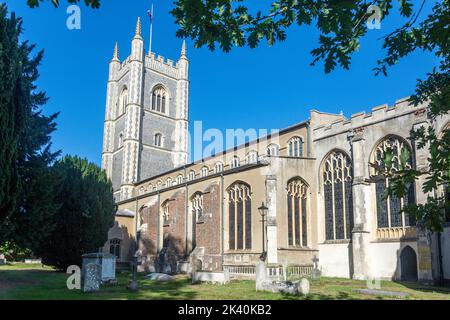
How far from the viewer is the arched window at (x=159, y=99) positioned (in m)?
56.6

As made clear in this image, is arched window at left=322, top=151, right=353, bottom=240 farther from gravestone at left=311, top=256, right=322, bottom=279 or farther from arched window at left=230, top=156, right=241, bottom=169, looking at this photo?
arched window at left=230, top=156, right=241, bottom=169

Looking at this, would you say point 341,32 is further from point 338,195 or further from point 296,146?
point 296,146

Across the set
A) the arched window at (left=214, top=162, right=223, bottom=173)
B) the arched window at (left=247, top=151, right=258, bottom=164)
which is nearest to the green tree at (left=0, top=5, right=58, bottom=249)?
the arched window at (left=247, top=151, right=258, bottom=164)

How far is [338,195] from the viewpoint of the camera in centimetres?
2703

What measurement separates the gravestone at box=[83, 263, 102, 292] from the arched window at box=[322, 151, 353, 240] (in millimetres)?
16275

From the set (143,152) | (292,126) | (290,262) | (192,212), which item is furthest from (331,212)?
(143,152)

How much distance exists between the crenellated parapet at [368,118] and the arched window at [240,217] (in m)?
6.77

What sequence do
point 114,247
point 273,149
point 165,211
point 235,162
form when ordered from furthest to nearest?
point 114,247
point 165,211
point 235,162
point 273,149

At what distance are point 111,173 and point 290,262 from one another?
36.2m

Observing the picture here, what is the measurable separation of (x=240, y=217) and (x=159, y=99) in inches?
1289

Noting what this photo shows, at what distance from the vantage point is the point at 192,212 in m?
35.2

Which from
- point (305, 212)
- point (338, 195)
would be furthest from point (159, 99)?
point (338, 195)

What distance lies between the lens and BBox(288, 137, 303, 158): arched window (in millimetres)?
30828

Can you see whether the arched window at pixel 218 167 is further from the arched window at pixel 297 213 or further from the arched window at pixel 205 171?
the arched window at pixel 297 213
